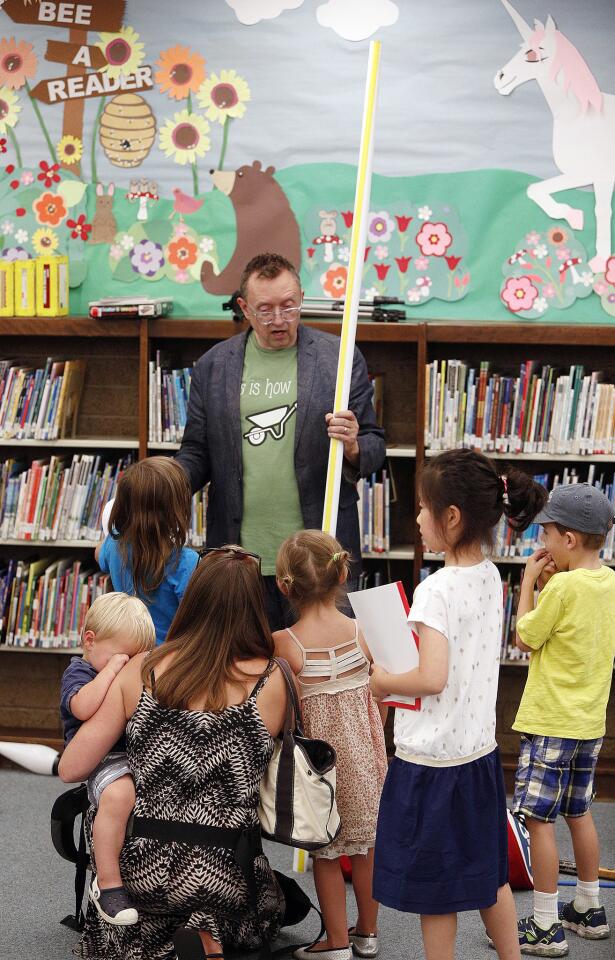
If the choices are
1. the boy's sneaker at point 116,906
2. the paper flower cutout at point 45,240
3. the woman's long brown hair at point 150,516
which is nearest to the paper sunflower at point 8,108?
the paper flower cutout at point 45,240

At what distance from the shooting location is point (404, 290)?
404 centimetres

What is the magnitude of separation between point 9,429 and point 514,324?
1.81 m

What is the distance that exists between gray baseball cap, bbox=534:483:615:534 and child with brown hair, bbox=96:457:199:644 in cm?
86

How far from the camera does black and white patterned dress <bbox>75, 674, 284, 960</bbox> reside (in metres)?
2.29

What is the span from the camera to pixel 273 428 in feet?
10.2

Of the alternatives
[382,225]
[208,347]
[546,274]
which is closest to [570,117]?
[546,274]

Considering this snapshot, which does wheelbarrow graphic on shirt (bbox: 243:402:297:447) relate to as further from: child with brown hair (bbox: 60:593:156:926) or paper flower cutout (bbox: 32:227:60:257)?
paper flower cutout (bbox: 32:227:60:257)

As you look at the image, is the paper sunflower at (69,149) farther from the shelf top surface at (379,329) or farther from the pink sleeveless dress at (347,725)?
the pink sleeveless dress at (347,725)

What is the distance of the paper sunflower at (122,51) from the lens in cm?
409

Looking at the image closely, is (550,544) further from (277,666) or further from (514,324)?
(514,324)

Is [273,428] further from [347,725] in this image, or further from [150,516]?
[347,725]

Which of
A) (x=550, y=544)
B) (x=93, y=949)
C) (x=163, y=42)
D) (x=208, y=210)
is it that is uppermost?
(x=163, y=42)

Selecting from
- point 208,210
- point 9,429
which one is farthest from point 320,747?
point 208,210

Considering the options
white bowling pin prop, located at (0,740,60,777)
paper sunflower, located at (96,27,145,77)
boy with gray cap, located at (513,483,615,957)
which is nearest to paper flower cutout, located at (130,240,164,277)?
paper sunflower, located at (96,27,145,77)
